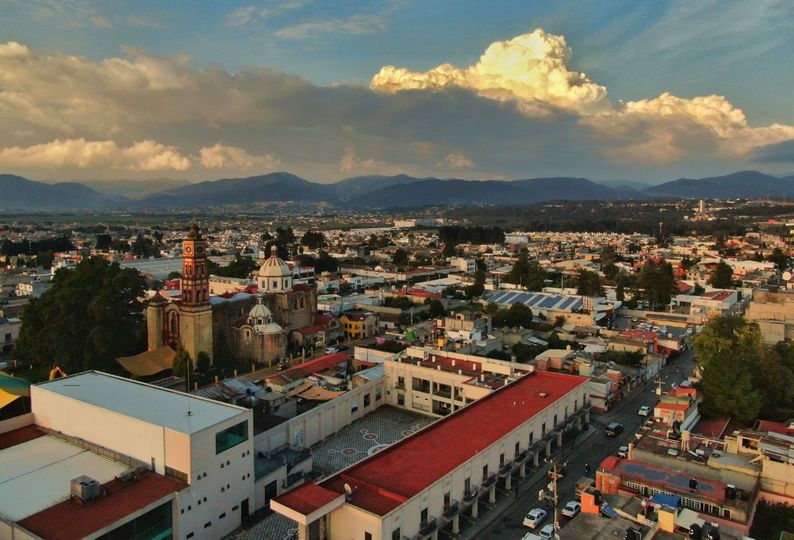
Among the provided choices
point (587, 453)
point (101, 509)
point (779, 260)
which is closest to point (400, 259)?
point (779, 260)

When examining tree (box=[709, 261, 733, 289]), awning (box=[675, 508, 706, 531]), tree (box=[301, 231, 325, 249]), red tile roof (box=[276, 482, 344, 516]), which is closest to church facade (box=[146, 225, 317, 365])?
red tile roof (box=[276, 482, 344, 516])

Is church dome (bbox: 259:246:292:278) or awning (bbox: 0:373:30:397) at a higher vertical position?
church dome (bbox: 259:246:292:278)

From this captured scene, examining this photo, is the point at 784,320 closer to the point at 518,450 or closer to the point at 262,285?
the point at 518,450

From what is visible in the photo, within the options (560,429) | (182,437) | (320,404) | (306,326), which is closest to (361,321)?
(306,326)

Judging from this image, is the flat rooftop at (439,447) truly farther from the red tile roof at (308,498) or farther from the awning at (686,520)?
the awning at (686,520)

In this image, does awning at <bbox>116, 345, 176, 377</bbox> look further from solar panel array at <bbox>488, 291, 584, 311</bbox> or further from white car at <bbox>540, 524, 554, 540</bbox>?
solar panel array at <bbox>488, 291, 584, 311</bbox>

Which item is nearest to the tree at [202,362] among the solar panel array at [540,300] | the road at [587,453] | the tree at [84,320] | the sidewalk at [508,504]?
the tree at [84,320]

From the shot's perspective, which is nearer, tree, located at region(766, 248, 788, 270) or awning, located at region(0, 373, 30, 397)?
awning, located at region(0, 373, 30, 397)
